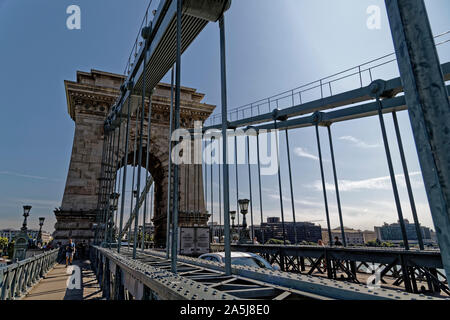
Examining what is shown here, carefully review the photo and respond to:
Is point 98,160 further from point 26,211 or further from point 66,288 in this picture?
point 66,288

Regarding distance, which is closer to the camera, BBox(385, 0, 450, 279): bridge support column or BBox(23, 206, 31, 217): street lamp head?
BBox(385, 0, 450, 279): bridge support column

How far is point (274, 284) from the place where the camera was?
2746 mm

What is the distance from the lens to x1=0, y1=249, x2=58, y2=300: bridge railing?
6.17 metres

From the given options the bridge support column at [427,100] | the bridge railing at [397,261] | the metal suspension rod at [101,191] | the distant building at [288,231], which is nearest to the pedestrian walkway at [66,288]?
the metal suspension rod at [101,191]

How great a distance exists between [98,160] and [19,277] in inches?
604

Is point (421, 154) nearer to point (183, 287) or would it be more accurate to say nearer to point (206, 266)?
point (183, 287)

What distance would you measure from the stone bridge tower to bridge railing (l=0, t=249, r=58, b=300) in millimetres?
9362

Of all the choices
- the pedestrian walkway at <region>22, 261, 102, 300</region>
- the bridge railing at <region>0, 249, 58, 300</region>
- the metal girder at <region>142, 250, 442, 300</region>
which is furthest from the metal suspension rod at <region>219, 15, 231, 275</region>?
the pedestrian walkway at <region>22, 261, 102, 300</region>

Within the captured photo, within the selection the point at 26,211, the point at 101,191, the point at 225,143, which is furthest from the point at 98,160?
the point at 225,143

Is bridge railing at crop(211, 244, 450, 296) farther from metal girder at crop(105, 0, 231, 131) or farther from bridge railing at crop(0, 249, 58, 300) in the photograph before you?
bridge railing at crop(0, 249, 58, 300)

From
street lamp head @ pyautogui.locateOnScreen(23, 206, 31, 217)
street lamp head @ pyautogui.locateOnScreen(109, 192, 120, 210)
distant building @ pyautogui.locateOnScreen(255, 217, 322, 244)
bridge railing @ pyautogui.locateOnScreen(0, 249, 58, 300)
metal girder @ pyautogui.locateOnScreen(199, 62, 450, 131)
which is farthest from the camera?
distant building @ pyautogui.locateOnScreen(255, 217, 322, 244)

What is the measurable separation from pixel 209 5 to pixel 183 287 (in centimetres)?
487

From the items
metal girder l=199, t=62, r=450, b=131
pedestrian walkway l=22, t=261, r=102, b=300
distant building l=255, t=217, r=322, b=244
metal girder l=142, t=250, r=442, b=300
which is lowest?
distant building l=255, t=217, r=322, b=244

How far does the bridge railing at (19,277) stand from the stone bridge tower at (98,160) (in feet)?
30.7
